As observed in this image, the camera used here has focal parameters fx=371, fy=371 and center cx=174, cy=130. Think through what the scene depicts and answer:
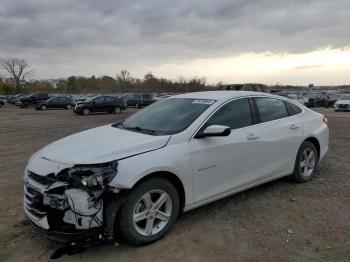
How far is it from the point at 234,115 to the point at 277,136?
0.85m

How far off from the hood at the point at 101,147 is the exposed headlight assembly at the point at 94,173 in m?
0.06

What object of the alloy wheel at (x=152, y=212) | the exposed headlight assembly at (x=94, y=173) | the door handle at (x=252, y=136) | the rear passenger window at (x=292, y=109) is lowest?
the alloy wheel at (x=152, y=212)

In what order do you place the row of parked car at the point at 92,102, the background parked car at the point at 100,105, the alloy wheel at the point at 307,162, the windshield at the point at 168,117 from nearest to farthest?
the windshield at the point at 168,117
the alloy wheel at the point at 307,162
the background parked car at the point at 100,105
the row of parked car at the point at 92,102

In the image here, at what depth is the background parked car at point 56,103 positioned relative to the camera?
38.1 m

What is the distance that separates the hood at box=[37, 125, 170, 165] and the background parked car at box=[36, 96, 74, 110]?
35729 mm

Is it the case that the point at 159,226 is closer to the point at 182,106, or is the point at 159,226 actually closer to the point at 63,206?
the point at 63,206

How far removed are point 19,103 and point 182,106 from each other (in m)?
44.8

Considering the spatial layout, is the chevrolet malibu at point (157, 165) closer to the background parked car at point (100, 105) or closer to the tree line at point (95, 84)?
the background parked car at point (100, 105)

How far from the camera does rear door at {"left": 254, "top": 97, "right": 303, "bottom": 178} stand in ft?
17.2

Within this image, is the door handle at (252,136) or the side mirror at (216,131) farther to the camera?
the door handle at (252,136)

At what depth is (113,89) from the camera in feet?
365

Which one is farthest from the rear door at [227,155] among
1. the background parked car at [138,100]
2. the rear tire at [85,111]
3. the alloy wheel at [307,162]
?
the background parked car at [138,100]

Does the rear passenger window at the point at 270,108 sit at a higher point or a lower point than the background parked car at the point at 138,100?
higher

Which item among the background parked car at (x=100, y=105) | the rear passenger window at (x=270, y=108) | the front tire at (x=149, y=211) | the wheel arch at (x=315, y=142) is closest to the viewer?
the front tire at (x=149, y=211)
